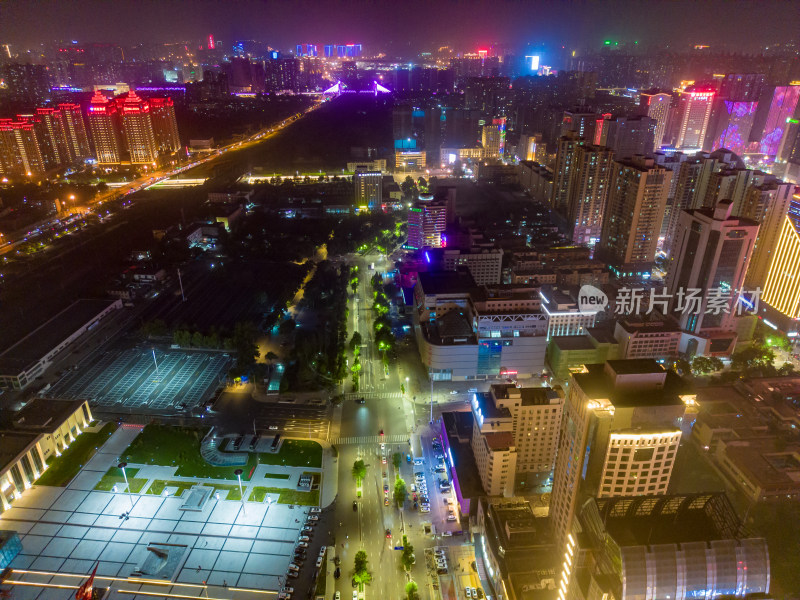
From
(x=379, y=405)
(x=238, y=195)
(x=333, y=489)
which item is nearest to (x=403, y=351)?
(x=379, y=405)

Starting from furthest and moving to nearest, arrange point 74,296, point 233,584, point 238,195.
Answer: point 238,195
point 74,296
point 233,584

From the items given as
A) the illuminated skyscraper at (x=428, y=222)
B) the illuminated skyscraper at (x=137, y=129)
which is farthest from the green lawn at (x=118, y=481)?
the illuminated skyscraper at (x=137, y=129)

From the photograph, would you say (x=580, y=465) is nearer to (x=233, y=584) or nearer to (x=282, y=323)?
(x=233, y=584)

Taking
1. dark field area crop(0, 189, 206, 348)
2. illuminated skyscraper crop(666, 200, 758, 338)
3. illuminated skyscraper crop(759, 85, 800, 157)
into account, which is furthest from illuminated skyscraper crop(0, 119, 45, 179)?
illuminated skyscraper crop(759, 85, 800, 157)

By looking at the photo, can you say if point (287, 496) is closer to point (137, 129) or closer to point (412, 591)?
point (412, 591)

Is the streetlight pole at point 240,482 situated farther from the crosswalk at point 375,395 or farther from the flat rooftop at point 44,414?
the flat rooftop at point 44,414

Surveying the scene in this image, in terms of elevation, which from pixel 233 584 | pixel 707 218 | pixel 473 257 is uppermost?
pixel 707 218

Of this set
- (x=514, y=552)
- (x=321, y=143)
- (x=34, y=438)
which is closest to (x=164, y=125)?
(x=321, y=143)

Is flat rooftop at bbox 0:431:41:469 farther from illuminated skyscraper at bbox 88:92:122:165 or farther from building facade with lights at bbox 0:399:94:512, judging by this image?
illuminated skyscraper at bbox 88:92:122:165
